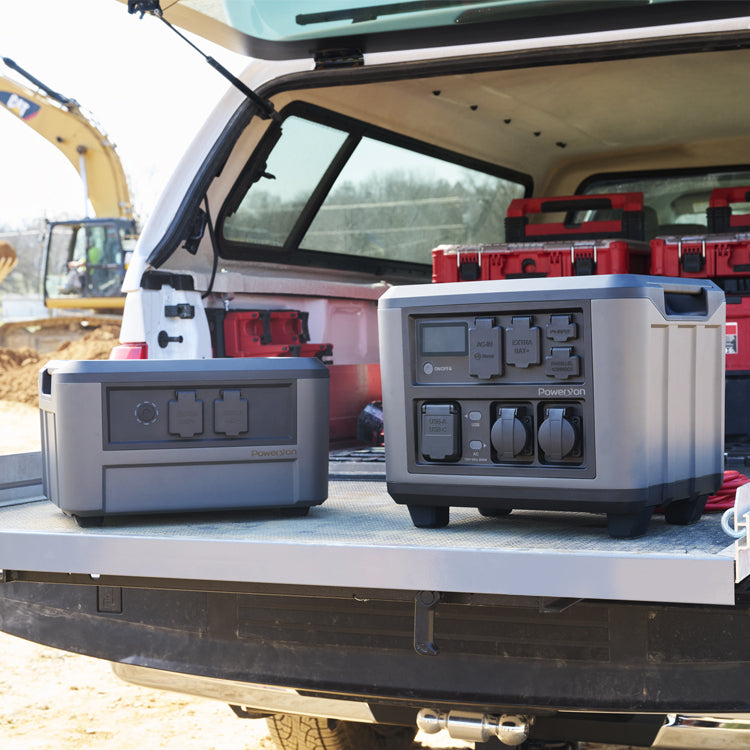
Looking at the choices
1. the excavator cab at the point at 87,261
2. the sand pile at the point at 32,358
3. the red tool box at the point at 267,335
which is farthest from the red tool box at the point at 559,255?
the sand pile at the point at 32,358

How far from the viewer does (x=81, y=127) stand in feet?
56.5

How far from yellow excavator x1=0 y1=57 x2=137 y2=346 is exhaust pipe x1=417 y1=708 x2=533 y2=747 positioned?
15.1 m

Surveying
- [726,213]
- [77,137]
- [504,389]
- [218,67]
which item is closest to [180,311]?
[218,67]

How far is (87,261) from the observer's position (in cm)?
1714

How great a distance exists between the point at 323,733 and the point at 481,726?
1.00 meters

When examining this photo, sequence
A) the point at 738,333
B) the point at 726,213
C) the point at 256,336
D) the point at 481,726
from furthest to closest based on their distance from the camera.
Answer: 1. the point at 726,213
2. the point at 256,336
3. the point at 738,333
4. the point at 481,726

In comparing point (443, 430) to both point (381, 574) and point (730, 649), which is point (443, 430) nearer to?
point (381, 574)

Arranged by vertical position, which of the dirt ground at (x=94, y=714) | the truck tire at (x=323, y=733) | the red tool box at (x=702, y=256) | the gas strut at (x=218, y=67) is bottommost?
the dirt ground at (x=94, y=714)

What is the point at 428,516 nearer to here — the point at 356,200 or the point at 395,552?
the point at 395,552

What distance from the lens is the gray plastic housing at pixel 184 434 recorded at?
214 cm

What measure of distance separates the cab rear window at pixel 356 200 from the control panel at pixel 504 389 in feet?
6.06

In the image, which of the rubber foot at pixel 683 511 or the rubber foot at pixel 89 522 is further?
the rubber foot at pixel 89 522

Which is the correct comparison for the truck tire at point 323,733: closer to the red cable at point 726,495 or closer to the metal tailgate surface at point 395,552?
the metal tailgate surface at point 395,552

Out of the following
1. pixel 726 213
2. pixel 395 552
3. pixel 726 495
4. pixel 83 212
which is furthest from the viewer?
pixel 83 212
